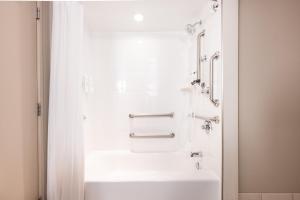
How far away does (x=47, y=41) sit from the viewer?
1.73m

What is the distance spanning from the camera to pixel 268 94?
167cm

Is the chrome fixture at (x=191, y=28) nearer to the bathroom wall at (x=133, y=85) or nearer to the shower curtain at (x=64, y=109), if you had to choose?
the bathroom wall at (x=133, y=85)

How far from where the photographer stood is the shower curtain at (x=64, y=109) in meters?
1.65

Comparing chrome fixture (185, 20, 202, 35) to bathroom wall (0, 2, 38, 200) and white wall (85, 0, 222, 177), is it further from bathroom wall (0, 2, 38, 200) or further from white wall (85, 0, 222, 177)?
bathroom wall (0, 2, 38, 200)

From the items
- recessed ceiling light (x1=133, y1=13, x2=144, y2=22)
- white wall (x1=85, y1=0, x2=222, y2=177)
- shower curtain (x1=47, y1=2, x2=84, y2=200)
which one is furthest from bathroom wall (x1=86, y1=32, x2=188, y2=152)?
shower curtain (x1=47, y1=2, x2=84, y2=200)

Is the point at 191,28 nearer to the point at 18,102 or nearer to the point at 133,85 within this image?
the point at 133,85

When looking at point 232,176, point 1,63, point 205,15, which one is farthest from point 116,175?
point 205,15

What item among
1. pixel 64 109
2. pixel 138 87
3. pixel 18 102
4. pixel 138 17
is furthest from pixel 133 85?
pixel 18 102

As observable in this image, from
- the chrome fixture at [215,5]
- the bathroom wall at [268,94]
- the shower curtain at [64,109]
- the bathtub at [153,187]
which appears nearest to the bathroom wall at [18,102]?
the shower curtain at [64,109]

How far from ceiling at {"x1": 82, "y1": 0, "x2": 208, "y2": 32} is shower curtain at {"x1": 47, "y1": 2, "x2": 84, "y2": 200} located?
481 mm

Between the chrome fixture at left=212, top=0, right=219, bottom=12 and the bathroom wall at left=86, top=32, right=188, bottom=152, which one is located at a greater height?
the chrome fixture at left=212, top=0, right=219, bottom=12

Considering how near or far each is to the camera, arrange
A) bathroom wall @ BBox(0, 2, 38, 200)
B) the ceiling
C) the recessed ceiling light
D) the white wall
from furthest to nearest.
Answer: the white wall, the recessed ceiling light, the ceiling, bathroom wall @ BBox(0, 2, 38, 200)

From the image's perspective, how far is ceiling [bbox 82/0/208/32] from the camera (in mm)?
2158

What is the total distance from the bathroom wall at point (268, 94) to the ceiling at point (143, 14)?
2.27ft
